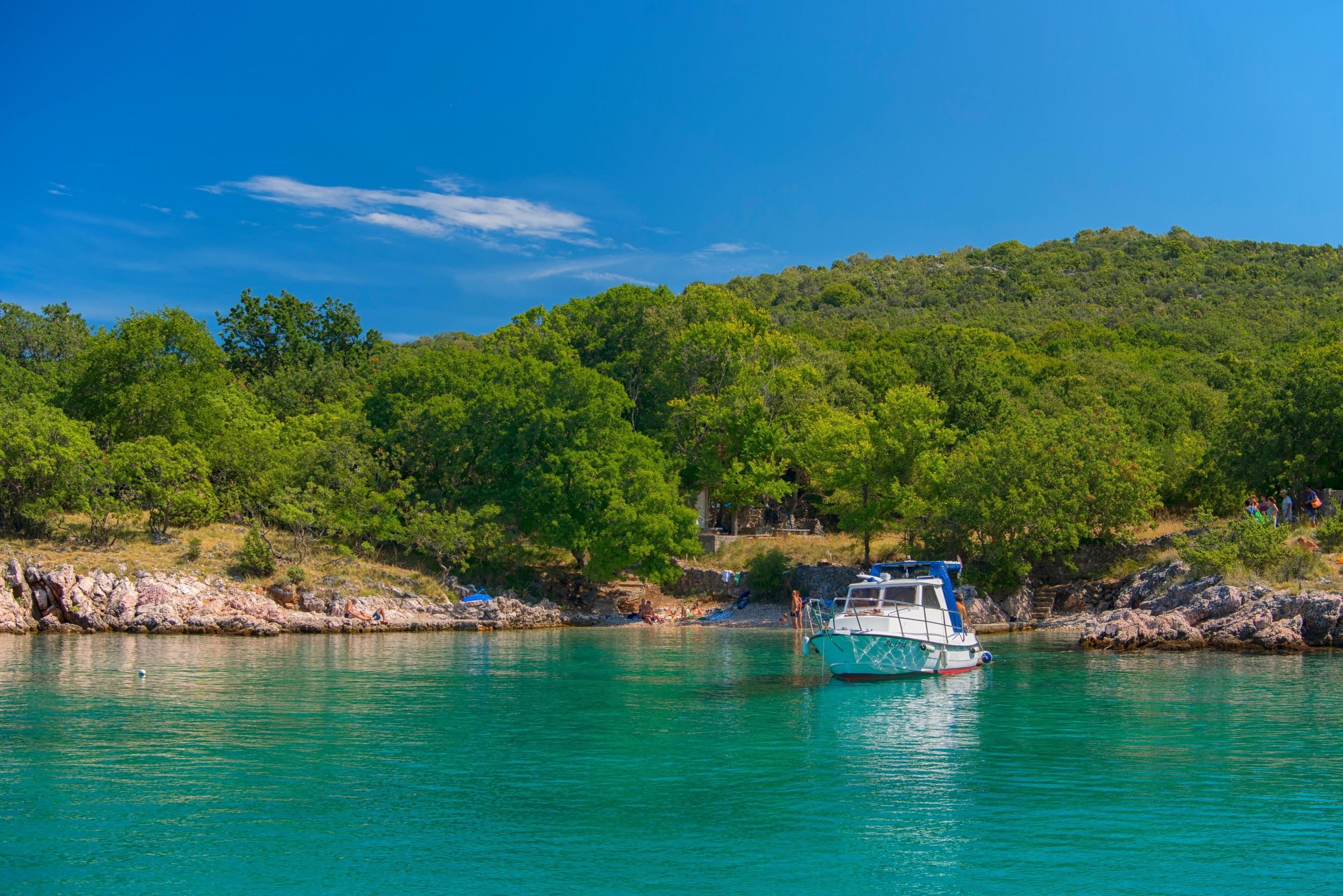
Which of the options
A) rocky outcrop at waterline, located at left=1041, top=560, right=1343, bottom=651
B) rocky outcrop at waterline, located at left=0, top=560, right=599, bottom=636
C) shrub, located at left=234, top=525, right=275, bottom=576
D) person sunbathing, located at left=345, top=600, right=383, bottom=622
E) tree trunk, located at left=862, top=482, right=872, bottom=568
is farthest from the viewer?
tree trunk, located at left=862, top=482, right=872, bottom=568

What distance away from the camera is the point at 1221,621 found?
36.6 metres

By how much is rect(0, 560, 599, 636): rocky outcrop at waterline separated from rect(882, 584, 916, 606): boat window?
24409mm

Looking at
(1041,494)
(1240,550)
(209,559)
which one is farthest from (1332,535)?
(209,559)

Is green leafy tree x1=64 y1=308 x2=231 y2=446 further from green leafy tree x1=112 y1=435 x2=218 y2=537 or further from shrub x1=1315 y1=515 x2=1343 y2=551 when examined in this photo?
shrub x1=1315 y1=515 x2=1343 y2=551

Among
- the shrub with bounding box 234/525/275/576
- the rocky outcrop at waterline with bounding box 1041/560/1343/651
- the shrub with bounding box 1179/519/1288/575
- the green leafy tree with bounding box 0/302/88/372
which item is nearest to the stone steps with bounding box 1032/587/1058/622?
the rocky outcrop at waterline with bounding box 1041/560/1343/651

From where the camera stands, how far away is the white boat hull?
2969 cm

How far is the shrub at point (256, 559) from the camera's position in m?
48.4

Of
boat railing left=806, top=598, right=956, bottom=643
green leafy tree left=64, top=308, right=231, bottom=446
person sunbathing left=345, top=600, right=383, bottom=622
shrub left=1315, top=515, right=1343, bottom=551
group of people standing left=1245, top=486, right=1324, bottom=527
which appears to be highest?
green leafy tree left=64, top=308, right=231, bottom=446

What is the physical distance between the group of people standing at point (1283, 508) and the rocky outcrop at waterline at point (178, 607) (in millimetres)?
35488

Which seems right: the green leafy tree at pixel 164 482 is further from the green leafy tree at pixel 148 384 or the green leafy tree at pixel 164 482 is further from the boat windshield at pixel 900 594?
the boat windshield at pixel 900 594

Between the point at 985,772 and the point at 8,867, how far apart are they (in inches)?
578

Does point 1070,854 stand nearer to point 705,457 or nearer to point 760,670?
point 760,670

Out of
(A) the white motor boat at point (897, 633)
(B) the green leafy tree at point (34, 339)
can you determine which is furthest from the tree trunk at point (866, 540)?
(B) the green leafy tree at point (34, 339)

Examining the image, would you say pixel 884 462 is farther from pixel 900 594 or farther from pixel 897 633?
pixel 897 633
